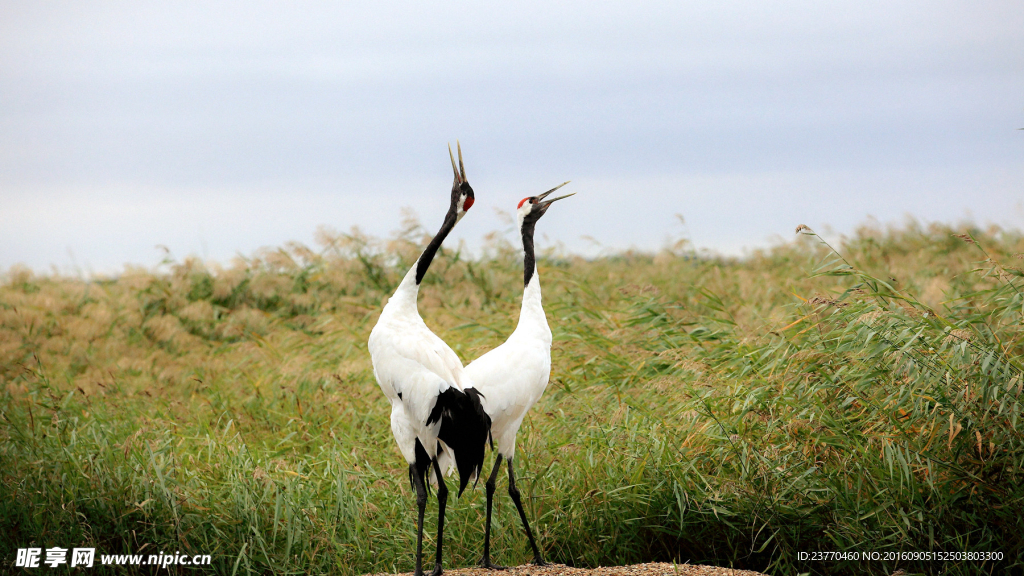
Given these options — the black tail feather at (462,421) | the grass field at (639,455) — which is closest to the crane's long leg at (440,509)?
the black tail feather at (462,421)

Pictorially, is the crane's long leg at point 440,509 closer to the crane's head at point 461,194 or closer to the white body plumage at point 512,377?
the white body plumage at point 512,377

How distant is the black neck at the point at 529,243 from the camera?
450 cm

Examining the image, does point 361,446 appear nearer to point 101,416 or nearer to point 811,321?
point 101,416

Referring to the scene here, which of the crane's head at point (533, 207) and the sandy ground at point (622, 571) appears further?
the crane's head at point (533, 207)

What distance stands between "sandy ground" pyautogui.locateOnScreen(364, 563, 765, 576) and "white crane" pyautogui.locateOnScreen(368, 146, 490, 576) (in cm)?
29

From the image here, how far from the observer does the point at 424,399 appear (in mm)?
3984

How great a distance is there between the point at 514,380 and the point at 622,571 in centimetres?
110

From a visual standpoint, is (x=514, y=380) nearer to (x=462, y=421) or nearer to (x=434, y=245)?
(x=462, y=421)

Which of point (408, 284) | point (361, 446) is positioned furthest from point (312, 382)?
point (408, 284)

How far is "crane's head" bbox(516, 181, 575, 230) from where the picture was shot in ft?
15.5

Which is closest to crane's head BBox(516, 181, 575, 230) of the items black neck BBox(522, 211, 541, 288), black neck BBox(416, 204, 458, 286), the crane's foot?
black neck BBox(522, 211, 541, 288)

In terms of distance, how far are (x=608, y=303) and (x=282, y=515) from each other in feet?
15.2

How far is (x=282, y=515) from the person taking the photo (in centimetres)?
457

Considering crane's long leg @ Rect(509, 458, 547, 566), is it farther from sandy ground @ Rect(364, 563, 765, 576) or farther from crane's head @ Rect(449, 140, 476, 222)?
crane's head @ Rect(449, 140, 476, 222)
